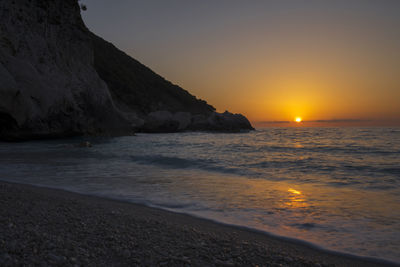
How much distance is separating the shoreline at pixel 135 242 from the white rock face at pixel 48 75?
10620 mm

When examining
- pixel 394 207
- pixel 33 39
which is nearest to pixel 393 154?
pixel 394 207

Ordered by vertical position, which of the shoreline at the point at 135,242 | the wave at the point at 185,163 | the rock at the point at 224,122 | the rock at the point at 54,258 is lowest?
the wave at the point at 185,163

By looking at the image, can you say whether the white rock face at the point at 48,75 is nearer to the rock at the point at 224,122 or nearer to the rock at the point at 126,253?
the rock at the point at 126,253

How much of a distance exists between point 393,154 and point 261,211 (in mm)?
8021

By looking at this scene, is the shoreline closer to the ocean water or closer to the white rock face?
the ocean water

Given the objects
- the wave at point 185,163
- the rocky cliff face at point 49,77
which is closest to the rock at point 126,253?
the wave at point 185,163

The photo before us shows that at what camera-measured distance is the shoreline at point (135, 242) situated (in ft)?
5.90

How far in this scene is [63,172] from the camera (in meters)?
6.09

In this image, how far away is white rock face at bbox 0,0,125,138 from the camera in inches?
489

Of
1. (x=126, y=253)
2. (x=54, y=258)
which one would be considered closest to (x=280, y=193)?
(x=126, y=253)

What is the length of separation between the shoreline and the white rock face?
1062 centimetres

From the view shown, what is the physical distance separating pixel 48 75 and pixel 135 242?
→ 15.1m

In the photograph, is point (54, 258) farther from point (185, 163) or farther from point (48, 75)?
point (48, 75)

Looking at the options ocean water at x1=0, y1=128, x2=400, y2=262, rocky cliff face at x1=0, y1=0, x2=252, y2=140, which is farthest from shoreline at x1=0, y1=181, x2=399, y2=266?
rocky cliff face at x1=0, y1=0, x2=252, y2=140
